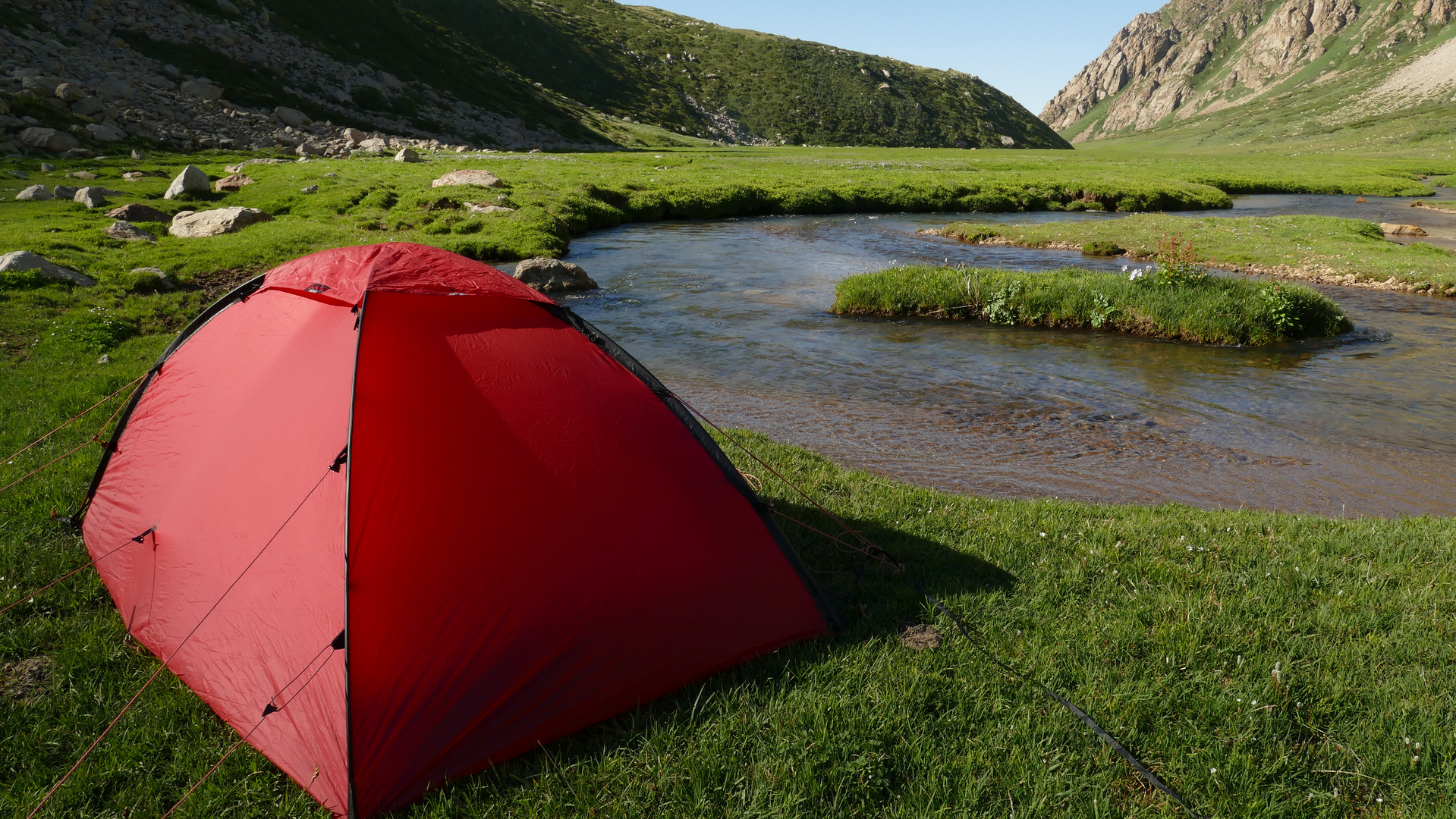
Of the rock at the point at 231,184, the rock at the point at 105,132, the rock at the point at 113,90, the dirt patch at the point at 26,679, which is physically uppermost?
the rock at the point at 113,90

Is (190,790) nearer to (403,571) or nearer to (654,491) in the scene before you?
(403,571)

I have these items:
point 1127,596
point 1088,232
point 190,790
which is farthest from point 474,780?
point 1088,232

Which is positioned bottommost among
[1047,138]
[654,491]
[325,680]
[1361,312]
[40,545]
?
[40,545]

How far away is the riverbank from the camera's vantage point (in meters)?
21.8

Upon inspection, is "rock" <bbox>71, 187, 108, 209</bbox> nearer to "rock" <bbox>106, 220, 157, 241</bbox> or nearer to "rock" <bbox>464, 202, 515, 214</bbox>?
"rock" <bbox>106, 220, 157, 241</bbox>

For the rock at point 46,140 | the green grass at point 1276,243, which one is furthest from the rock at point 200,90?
the green grass at point 1276,243

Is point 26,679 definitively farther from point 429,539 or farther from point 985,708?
point 985,708

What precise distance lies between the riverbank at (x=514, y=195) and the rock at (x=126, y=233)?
31cm

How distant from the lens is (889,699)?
4.70 meters

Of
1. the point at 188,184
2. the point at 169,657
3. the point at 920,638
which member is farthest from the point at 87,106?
the point at 920,638

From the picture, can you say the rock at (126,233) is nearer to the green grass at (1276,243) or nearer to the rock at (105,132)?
the rock at (105,132)

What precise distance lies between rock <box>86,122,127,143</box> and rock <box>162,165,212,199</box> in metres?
13.4

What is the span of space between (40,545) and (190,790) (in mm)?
4004

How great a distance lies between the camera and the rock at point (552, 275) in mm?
21125
